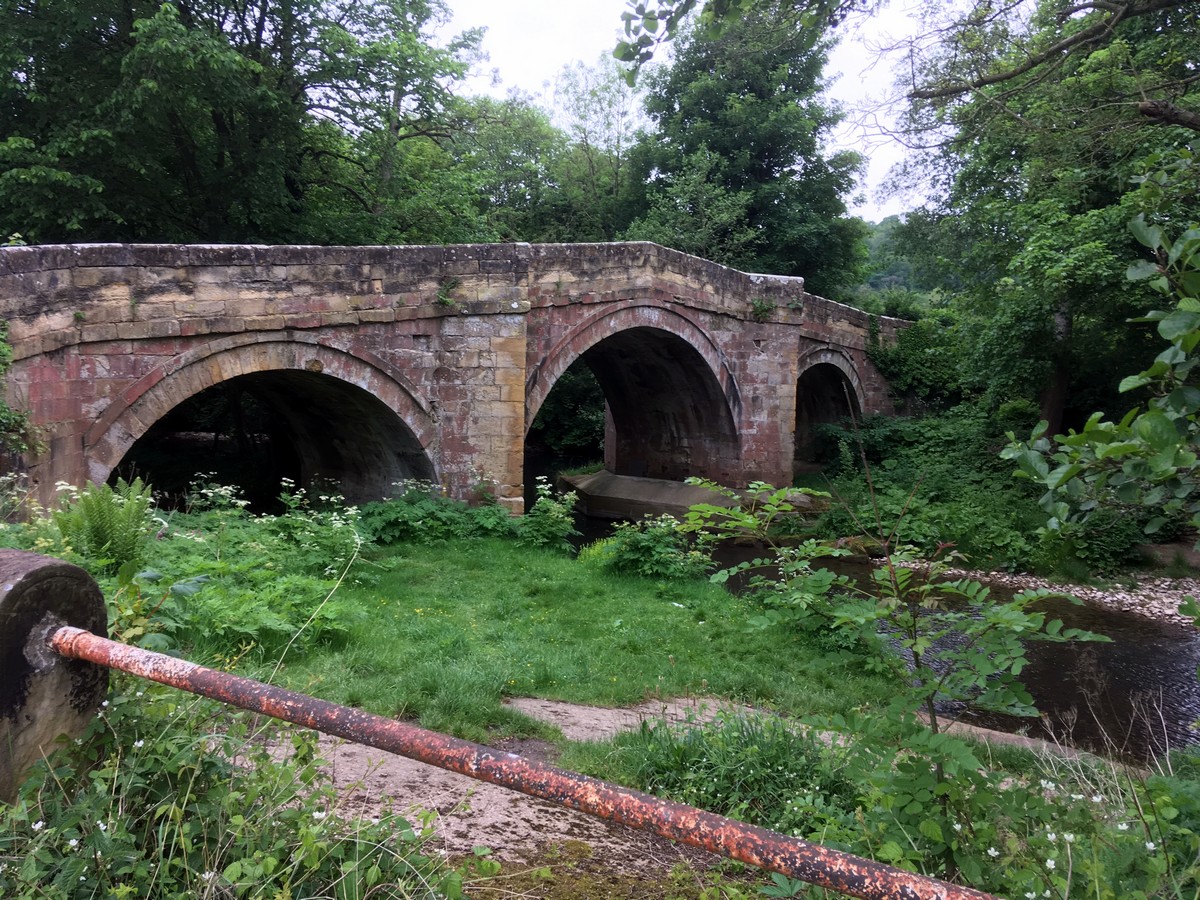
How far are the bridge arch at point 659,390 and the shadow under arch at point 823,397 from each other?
3.87 m

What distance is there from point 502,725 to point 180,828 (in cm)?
251

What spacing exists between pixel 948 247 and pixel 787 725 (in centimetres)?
1680

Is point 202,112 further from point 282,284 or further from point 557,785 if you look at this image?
point 557,785

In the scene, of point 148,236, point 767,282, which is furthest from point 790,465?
point 148,236

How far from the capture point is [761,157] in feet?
67.2

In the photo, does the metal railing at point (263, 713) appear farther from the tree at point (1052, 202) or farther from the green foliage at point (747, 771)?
the tree at point (1052, 202)

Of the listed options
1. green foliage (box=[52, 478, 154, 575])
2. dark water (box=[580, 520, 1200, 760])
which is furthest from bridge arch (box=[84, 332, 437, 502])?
dark water (box=[580, 520, 1200, 760])

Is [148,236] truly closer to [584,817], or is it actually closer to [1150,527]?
[584,817]

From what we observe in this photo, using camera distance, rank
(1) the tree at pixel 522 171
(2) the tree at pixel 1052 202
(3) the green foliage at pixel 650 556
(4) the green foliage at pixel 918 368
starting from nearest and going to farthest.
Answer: (2) the tree at pixel 1052 202 → (3) the green foliage at pixel 650 556 → (4) the green foliage at pixel 918 368 → (1) the tree at pixel 522 171

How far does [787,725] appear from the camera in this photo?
3.93 metres

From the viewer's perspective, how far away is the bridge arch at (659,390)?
12.1 meters

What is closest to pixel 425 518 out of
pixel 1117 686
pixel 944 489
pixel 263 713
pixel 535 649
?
pixel 535 649

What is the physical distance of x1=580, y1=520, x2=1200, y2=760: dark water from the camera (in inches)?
227

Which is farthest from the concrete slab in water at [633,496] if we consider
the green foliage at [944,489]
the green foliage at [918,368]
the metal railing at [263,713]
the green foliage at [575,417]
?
the metal railing at [263,713]
